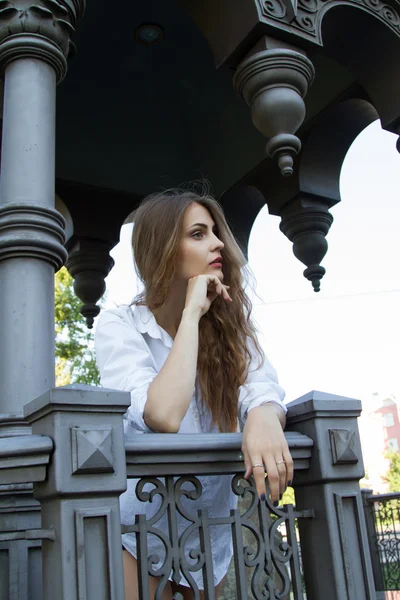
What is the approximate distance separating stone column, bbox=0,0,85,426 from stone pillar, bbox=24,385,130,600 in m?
0.76

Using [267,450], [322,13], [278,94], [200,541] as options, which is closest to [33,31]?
[278,94]

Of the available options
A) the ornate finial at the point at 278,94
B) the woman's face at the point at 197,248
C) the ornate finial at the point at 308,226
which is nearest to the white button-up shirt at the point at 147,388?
the woman's face at the point at 197,248

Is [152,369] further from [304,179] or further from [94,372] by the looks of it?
[94,372]

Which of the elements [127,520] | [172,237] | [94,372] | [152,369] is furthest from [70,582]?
[94,372]

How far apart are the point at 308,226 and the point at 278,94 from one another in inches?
82.2

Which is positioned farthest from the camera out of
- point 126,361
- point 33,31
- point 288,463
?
point 33,31

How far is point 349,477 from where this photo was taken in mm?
Answer: 1856

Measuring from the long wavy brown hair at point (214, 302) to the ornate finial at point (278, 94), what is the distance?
782 millimetres

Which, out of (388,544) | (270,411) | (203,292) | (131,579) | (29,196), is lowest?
(388,544)

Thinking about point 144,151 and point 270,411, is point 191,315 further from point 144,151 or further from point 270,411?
point 144,151

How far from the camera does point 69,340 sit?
17719 mm

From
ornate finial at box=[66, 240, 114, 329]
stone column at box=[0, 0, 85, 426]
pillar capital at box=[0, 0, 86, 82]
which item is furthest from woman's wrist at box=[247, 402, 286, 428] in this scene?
ornate finial at box=[66, 240, 114, 329]

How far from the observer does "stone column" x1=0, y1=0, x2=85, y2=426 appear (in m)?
2.25

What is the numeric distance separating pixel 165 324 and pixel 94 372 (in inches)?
603
